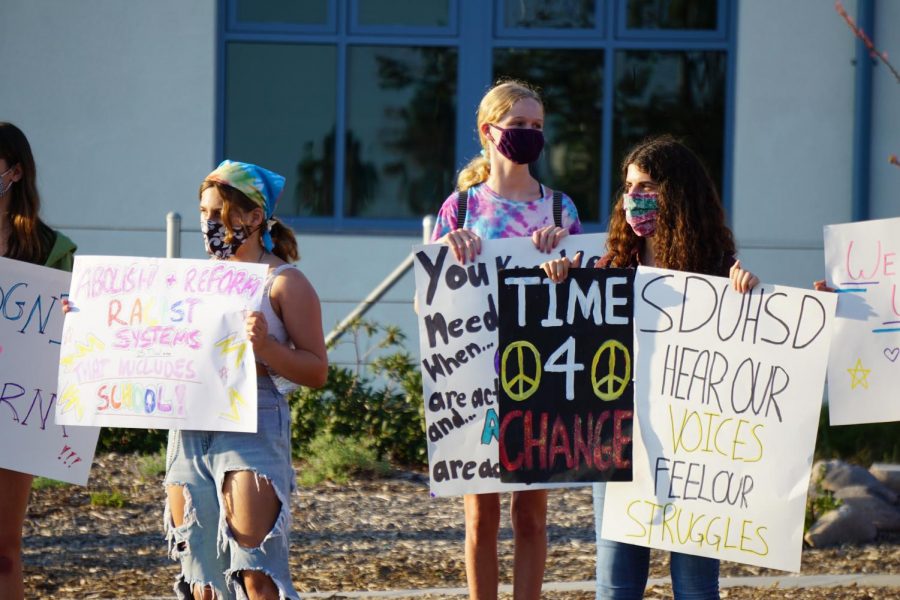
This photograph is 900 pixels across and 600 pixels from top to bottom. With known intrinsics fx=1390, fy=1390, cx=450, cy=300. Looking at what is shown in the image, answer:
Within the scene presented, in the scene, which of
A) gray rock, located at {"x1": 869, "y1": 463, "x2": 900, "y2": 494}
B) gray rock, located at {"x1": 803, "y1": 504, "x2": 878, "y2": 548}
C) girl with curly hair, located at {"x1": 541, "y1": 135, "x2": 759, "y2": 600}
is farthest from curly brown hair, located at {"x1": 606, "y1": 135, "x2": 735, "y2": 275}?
gray rock, located at {"x1": 869, "y1": 463, "x2": 900, "y2": 494}

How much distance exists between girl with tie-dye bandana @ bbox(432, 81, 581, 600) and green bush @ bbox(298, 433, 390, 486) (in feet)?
10.9

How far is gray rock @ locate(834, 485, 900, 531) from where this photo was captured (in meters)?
6.60

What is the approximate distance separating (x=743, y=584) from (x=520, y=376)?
6.25 feet

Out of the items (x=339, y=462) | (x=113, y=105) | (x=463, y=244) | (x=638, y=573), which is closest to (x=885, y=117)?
(x=339, y=462)

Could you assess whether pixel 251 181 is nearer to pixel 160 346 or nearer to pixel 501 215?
pixel 160 346

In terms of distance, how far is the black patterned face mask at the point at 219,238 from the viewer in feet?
Answer: 13.3

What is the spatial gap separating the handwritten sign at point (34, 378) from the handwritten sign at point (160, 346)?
0.29m

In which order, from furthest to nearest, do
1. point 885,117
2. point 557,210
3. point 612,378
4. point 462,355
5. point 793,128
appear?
point 793,128 < point 885,117 < point 557,210 < point 462,355 < point 612,378

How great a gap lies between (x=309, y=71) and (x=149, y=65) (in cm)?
118

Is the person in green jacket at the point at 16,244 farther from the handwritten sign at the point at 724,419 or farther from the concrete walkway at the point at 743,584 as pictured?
the handwritten sign at the point at 724,419

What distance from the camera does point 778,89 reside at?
33.9 feet

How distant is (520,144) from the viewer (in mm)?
4648

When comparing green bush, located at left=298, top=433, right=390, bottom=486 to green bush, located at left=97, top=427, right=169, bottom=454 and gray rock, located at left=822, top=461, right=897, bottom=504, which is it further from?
gray rock, located at left=822, top=461, right=897, bottom=504

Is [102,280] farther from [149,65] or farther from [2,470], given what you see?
[149,65]
